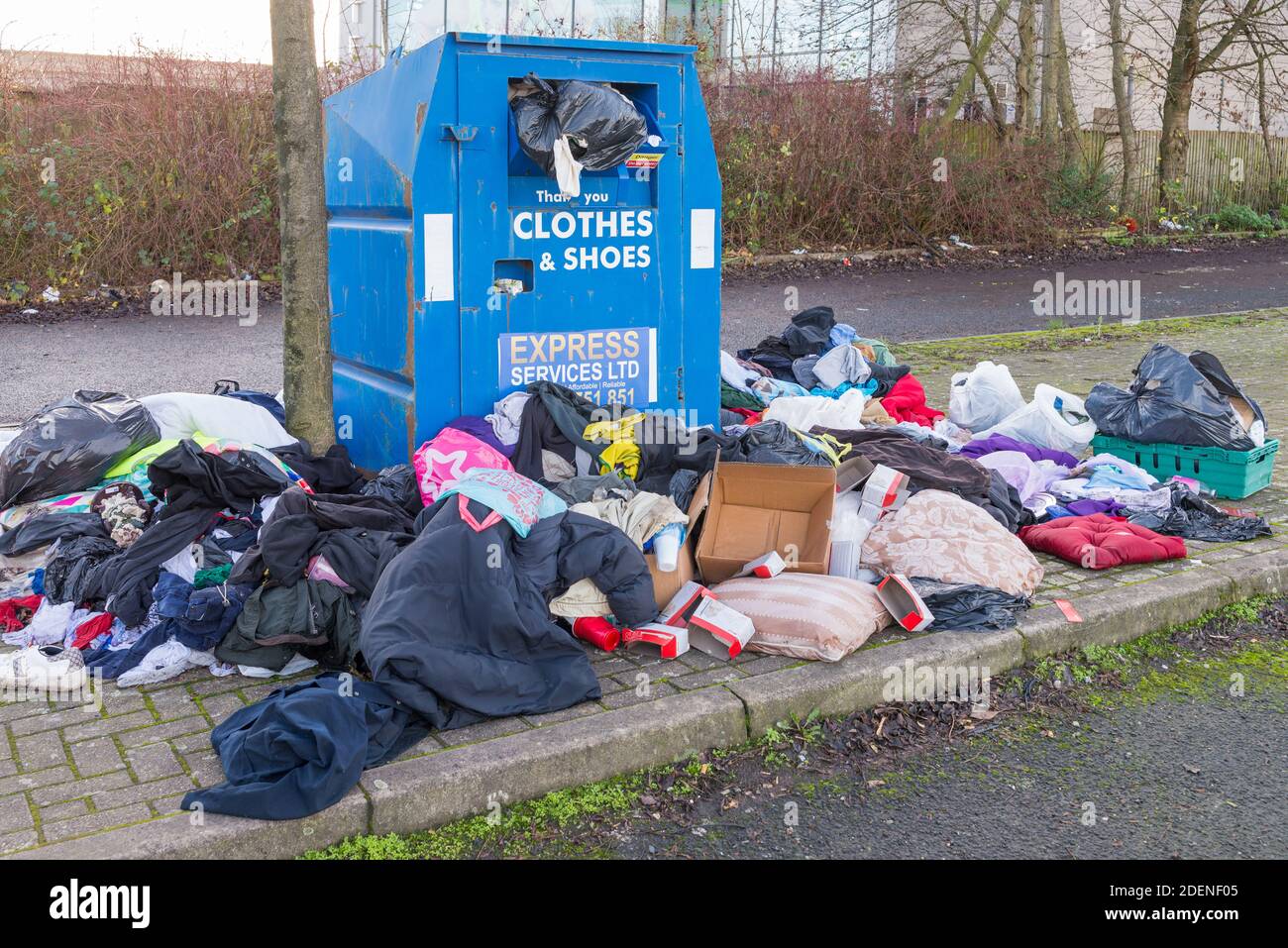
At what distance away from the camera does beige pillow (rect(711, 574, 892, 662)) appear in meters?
4.12

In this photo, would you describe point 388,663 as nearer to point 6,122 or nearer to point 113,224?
point 113,224

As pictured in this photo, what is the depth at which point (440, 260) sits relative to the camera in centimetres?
505

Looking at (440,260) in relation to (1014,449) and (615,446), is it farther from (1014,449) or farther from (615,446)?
(1014,449)

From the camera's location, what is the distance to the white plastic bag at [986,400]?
715 cm

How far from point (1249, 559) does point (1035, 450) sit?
1.50 m

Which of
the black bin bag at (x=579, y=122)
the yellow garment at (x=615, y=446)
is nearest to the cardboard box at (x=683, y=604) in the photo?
the yellow garment at (x=615, y=446)

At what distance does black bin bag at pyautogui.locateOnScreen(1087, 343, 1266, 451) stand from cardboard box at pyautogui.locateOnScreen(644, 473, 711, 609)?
268 centimetres

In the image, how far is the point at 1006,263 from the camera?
59.3 feet

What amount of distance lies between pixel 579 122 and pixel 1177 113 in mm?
22240

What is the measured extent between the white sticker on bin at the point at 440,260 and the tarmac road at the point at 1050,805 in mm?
2566

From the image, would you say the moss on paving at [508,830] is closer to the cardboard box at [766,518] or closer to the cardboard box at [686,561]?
the cardboard box at [686,561]

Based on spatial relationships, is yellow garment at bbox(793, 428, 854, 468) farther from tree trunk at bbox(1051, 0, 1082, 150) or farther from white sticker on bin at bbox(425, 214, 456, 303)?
tree trunk at bbox(1051, 0, 1082, 150)

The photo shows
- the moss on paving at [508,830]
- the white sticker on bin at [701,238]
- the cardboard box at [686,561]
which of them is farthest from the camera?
the white sticker on bin at [701,238]
